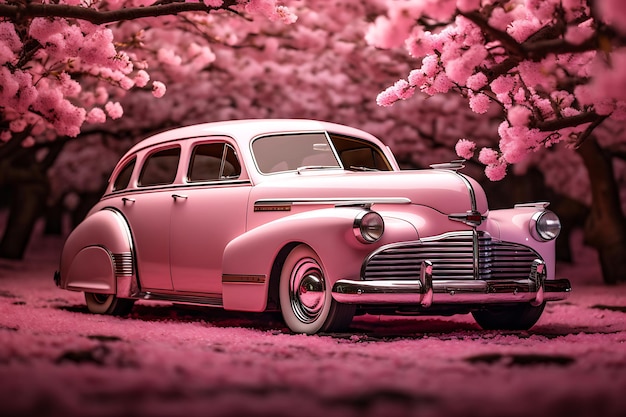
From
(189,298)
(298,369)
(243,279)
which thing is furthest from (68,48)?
(298,369)

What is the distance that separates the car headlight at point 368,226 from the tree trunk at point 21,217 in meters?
12.8

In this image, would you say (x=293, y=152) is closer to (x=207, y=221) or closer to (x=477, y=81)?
(x=207, y=221)

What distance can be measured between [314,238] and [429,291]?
→ 89 cm

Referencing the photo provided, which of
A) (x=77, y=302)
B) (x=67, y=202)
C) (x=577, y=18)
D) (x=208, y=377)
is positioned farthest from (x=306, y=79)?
(x=67, y=202)

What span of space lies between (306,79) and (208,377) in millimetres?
11931

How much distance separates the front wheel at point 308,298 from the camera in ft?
19.2

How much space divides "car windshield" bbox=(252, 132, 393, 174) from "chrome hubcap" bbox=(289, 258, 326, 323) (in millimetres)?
996

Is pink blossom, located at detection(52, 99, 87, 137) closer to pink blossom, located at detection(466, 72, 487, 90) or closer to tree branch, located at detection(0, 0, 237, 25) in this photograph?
tree branch, located at detection(0, 0, 237, 25)

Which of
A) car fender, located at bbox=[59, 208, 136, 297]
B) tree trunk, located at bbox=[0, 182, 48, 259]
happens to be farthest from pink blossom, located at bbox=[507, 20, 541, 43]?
tree trunk, located at bbox=[0, 182, 48, 259]

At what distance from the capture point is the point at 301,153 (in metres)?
6.94

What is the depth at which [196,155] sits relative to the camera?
7.43m

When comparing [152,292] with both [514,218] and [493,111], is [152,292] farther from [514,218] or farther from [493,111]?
[493,111]

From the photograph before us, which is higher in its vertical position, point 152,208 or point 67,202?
point 67,202

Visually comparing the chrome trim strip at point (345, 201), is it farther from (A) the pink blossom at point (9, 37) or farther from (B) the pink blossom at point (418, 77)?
(A) the pink blossom at point (9, 37)
